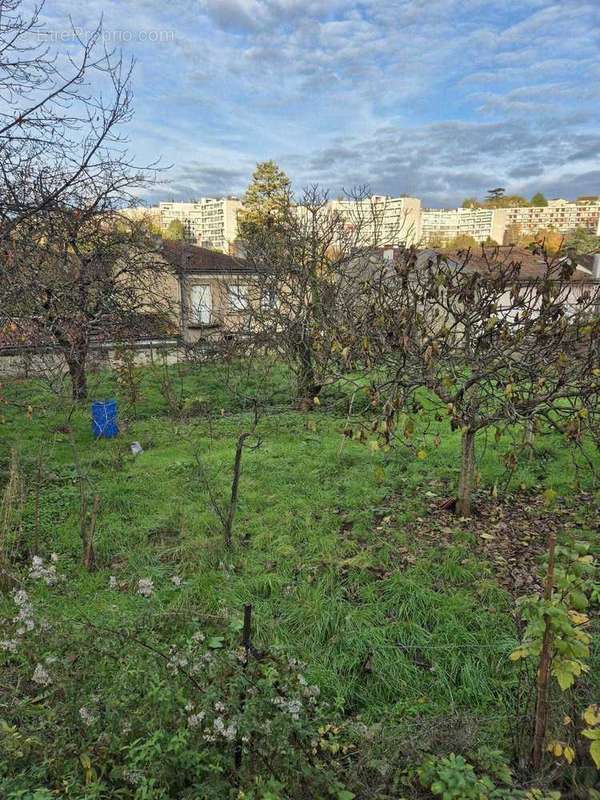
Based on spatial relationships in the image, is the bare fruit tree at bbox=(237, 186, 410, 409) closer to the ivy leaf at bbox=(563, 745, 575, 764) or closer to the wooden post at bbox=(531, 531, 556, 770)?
the wooden post at bbox=(531, 531, 556, 770)

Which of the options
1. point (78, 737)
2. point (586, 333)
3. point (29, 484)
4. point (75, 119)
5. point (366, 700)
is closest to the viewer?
point (78, 737)

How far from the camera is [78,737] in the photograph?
2.08m

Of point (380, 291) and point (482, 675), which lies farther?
point (380, 291)

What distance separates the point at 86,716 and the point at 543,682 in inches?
74.7

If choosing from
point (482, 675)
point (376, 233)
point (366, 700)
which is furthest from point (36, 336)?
point (376, 233)

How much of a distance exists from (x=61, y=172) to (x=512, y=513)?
22.5 feet

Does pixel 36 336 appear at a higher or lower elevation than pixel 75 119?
lower

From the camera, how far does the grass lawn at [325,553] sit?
2.84 meters

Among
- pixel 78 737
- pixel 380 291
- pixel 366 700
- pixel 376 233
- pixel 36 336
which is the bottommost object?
pixel 366 700

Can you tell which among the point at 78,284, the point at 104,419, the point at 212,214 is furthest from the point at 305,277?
the point at 212,214

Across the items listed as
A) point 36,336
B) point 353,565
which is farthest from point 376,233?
point 353,565

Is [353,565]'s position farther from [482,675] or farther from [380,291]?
[380,291]

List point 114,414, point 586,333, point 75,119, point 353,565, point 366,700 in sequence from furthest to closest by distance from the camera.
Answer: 1. point 114,414
2. point 75,119
3. point 353,565
4. point 586,333
5. point 366,700

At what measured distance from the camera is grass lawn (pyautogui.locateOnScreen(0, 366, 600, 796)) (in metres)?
2.84
